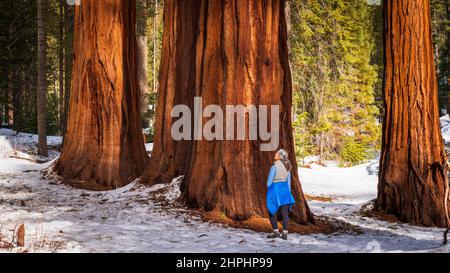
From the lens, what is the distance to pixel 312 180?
56.2 feet

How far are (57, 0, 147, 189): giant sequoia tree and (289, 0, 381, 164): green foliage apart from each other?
7636 millimetres

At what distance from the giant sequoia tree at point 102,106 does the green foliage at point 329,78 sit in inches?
301

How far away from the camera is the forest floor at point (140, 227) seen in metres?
6.45

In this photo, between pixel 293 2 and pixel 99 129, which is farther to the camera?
pixel 293 2

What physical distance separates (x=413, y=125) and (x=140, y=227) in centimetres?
614

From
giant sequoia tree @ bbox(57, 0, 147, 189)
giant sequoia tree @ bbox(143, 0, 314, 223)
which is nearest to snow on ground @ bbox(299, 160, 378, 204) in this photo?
giant sequoia tree @ bbox(57, 0, 147, 189)

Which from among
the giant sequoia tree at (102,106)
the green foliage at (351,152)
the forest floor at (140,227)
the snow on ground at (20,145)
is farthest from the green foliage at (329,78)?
the snow on ground at (20,145)

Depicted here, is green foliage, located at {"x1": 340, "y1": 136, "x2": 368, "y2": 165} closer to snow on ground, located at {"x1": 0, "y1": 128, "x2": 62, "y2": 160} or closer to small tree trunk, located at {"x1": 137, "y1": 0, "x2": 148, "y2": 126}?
small tree trunk, located at {"x1": 137, "y1": 0, "x2": 148, "y2": 126}

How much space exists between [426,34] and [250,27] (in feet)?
14.5

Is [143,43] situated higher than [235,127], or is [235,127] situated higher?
[143,43]
